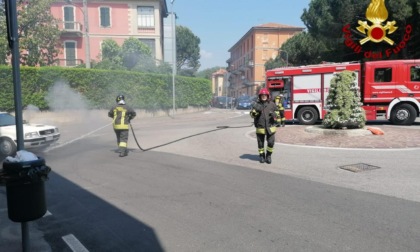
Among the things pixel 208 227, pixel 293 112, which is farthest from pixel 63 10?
pixel 208 227

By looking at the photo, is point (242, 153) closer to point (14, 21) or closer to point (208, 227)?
point (208, 227)

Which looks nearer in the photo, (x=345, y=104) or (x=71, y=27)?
(x=345, y=104)

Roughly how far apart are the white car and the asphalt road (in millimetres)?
2127

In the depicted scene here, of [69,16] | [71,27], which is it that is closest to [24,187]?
[71,27]

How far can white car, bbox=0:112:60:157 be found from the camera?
33.1 feet

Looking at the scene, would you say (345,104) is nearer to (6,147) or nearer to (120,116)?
(120,116)

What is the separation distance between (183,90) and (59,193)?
82.1 feet

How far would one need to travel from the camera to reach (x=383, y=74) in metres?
15.3

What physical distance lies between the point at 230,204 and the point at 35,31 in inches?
1138

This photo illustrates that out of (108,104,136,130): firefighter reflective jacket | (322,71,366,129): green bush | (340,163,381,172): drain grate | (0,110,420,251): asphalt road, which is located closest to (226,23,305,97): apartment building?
(322,71,366,129): green bush

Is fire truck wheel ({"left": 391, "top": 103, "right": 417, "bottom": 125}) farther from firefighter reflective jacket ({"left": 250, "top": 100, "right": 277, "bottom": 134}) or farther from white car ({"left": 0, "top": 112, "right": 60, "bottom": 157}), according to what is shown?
white car ({"left": 0, "top": 112, "right": 60, "bottom": 157})

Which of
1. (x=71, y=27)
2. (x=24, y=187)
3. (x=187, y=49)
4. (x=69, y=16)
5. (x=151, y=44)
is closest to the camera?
(x=24, y=187)

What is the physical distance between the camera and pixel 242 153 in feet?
31.8

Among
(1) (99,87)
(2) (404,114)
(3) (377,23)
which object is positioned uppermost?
(3) (377,23)
